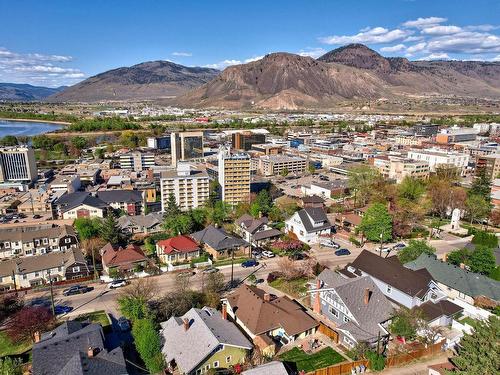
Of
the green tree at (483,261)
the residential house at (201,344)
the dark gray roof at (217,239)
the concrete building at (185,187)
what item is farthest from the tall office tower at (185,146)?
the residential house at (201,344)

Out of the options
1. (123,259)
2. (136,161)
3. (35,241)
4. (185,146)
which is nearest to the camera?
(123,259)

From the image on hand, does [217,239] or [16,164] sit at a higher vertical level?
[16,164]

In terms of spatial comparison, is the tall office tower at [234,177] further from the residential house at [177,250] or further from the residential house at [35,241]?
the residential house at [35,241]

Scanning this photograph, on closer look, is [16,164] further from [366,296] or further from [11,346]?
[366,296]

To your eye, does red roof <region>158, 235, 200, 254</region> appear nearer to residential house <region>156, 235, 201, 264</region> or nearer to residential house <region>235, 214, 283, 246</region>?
residential house <region>156, 235, 201, 264</region>

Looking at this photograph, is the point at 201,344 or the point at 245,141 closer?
the point at 201,344

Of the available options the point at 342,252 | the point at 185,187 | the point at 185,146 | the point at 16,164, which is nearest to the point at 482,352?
the point at 342,252
